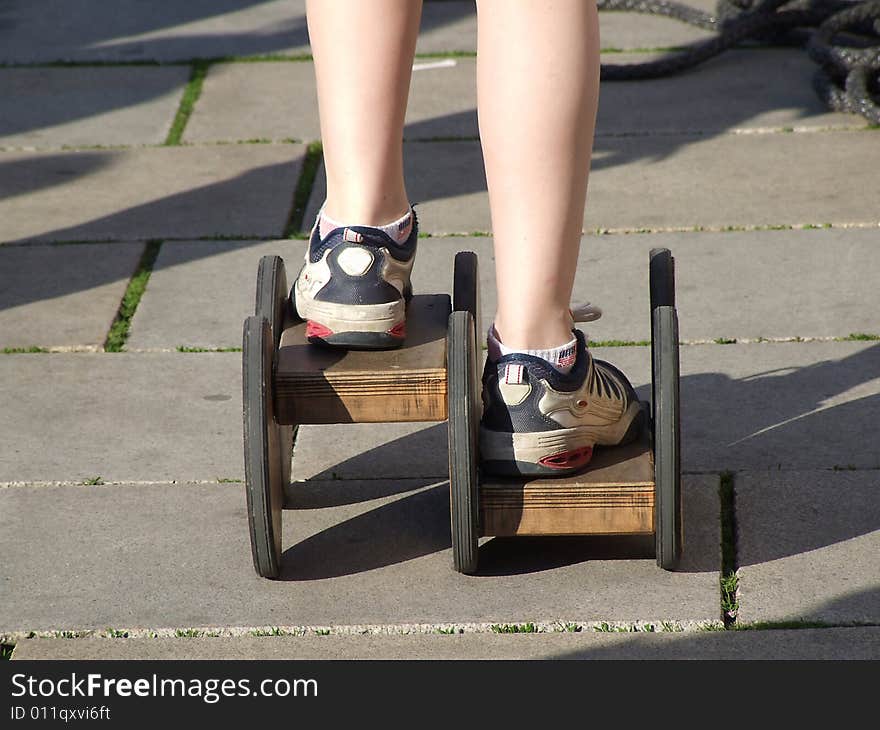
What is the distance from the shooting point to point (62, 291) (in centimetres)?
374

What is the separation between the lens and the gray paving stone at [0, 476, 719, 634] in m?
2.32

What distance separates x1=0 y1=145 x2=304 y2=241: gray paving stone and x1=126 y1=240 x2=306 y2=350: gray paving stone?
5.1 inches

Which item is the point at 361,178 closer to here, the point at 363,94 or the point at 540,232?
the point at 363,94

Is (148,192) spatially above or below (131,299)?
below

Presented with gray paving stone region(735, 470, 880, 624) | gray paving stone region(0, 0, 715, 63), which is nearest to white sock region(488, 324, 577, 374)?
gray paving stone region(735, 470, 880, 624)

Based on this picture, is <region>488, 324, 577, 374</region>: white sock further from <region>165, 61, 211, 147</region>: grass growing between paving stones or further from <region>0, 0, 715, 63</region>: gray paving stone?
<region>0, 0, 715, 63</region>: gray paving stone

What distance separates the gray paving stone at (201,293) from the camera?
3459mm

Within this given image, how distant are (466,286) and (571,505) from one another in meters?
0.52

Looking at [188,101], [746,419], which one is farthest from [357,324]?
[188,101]

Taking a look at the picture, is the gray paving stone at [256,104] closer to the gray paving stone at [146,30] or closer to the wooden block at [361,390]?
the gray paving stone at [146,30]

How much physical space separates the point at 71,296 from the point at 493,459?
175 centimetres
